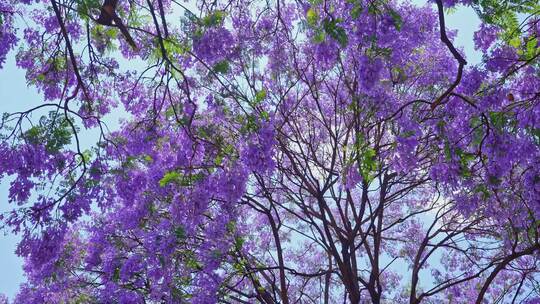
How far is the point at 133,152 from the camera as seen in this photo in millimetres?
8352

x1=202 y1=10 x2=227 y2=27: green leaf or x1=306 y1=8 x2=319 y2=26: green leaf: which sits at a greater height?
x1=202 y1=10 x2=227 y2=27: green leaf

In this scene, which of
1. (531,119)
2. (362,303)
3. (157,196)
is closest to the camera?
(531,119)

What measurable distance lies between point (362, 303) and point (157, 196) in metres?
7.19

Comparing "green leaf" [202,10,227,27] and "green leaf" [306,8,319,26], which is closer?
"green leaf" [306,8,319,26]

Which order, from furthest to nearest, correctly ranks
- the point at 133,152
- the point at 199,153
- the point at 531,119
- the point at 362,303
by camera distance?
the point at 362,303, the point at 133,152, the point at 199,153, the point at 531,119

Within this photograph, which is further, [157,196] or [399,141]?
[157,196]

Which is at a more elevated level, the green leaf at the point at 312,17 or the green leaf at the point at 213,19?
the green leaf at the point at 213,19

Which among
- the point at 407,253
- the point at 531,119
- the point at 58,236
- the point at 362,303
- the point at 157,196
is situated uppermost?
the point at 407,253

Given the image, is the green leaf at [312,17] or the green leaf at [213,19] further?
the green leaf at [213,19]

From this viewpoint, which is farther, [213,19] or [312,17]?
[213,19]

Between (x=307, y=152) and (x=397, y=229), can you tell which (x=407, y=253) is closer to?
(x=397, y=229)

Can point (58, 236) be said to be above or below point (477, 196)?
below

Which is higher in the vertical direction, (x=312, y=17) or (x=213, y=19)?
(x=213, y=19)

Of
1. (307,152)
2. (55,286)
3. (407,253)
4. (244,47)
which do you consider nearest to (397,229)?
(407,253)
